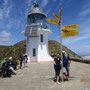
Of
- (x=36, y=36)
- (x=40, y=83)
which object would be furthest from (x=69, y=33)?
(x=36, y=36)

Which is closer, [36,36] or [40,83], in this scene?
[40,83]

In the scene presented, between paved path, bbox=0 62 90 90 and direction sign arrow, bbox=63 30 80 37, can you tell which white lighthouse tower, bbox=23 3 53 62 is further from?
direction sign arrow, bbox=63 30 80 37

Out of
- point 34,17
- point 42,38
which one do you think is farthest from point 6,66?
point 34,17

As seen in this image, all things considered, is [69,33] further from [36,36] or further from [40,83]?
[36,36]

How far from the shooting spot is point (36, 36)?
1838cm

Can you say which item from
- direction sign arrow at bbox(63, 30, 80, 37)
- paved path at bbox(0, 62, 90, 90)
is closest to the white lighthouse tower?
paved path at bbox(0, 62, 90, 90)

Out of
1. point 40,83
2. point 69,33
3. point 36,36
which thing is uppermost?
point 36,36

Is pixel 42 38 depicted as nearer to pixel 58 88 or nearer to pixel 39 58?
pixel 39 58

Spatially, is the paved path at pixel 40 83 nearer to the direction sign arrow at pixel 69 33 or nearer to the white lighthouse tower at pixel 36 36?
the direction sign arrow at pixel 69 33

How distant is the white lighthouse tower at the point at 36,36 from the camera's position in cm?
1803

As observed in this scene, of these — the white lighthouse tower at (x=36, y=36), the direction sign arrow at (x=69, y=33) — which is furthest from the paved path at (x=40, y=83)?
the white lighthouse tower at (x=36, y=36)

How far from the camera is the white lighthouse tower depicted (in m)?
18.0

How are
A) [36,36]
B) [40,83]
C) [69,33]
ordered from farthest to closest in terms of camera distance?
1. [36,36]
2. [69,33]
3. [40,83]

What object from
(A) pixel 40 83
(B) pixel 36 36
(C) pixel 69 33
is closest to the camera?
(A) pixel 40 83
